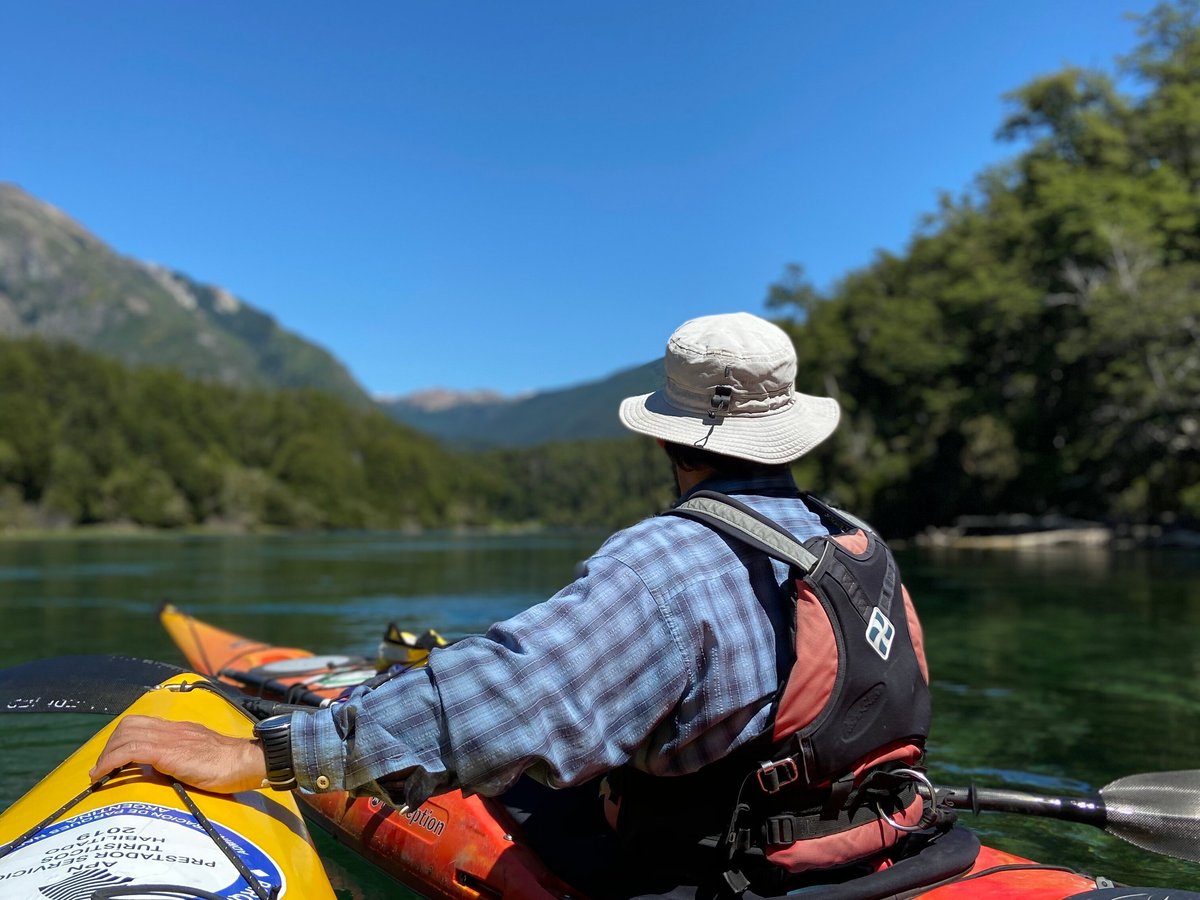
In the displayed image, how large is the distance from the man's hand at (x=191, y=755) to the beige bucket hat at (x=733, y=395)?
1.18 meters

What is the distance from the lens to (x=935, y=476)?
47.7m

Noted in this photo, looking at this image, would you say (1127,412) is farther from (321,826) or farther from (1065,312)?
(321,826)

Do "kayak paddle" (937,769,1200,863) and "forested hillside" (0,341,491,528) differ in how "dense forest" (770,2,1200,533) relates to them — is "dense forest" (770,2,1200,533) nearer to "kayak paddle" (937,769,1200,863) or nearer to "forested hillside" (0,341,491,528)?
"kayak paddle" (937,769,1200,863)

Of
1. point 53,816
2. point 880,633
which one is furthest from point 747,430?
point 53,816

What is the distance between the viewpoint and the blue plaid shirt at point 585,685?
2021 millimetres

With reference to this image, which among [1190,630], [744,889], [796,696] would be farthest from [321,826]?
[1190,630]

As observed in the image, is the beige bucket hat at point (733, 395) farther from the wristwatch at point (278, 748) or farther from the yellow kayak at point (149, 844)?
the yellow kayak at point (149, 844)

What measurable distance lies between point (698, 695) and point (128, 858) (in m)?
1.27

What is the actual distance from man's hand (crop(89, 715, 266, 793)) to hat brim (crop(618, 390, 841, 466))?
46.2 inches

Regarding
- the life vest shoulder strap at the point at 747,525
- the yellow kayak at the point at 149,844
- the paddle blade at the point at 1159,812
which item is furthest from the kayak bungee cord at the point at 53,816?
the paddle blade at the point at 1159,812

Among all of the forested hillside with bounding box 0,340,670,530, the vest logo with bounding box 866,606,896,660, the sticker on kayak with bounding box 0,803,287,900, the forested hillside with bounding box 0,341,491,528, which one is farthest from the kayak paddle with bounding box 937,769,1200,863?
the forested hillside with bounding box 0,341,491,528

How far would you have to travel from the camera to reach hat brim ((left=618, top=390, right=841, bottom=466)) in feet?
7.67

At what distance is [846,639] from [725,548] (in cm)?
34

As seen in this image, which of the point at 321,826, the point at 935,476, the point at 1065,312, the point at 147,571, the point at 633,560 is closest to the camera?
the point at 633,560
